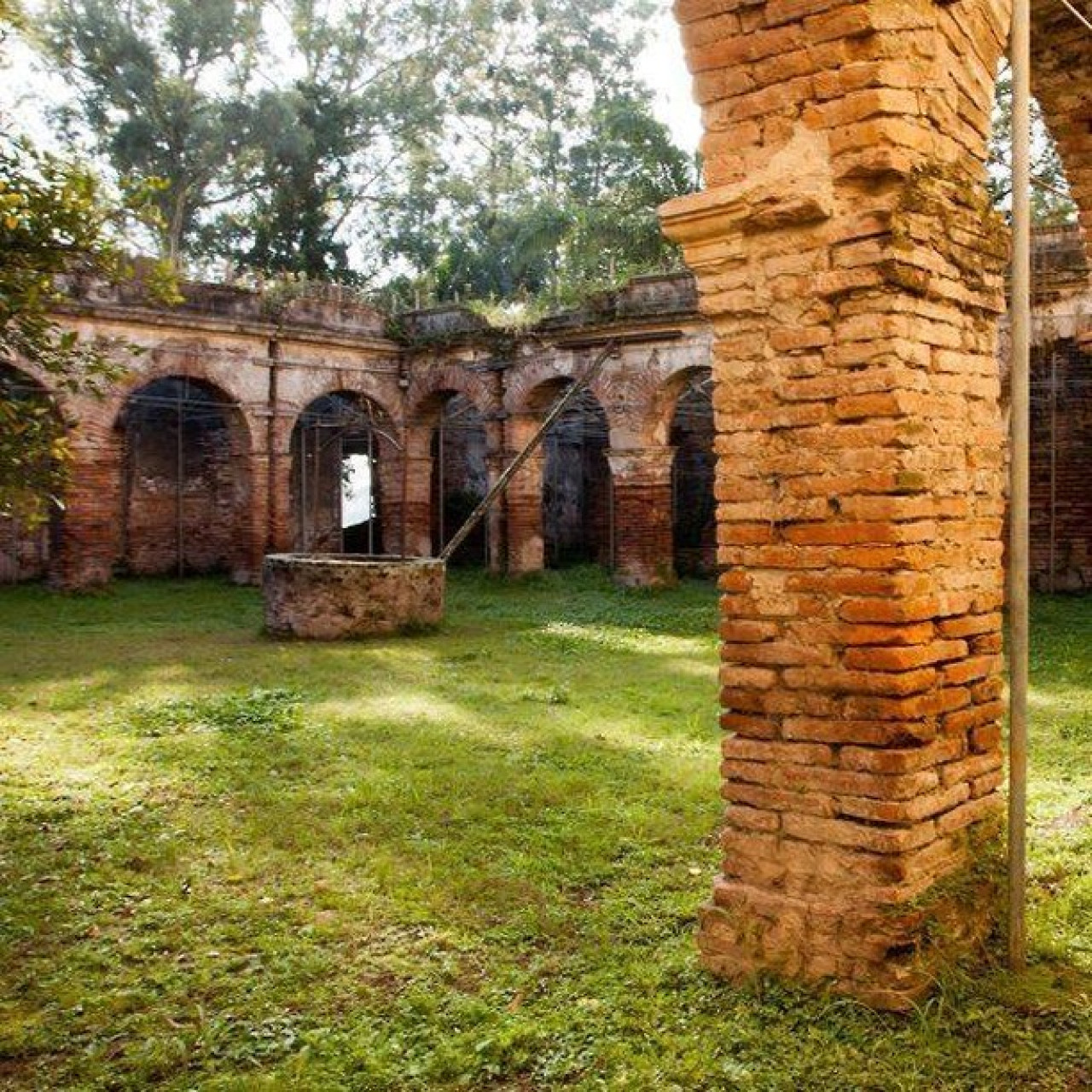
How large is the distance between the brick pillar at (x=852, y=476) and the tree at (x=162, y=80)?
23805 millimetres

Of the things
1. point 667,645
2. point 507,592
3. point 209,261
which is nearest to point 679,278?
point 507,592

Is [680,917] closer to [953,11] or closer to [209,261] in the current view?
[953,11]

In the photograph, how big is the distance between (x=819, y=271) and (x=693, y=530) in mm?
17245

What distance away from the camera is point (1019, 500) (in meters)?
3.34

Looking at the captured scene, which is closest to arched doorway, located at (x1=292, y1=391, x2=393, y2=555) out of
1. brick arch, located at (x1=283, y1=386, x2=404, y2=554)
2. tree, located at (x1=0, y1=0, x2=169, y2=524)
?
brick arch, located at (x1=283, y1=386, x2=404, y2=554)

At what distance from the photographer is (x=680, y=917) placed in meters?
4.27

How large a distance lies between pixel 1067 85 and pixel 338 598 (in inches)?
344

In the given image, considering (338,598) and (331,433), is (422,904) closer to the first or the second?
(338,598)

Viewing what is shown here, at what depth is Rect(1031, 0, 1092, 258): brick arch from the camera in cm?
495

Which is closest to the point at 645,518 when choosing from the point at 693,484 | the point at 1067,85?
the point at 693,484

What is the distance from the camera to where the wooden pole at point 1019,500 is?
3342mm

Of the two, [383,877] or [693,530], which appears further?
[693,530]

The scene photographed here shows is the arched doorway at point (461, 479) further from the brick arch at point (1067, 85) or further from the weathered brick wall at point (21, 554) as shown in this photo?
the brick arch at point (1067, 85)

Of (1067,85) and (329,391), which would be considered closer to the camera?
(1067,85)
